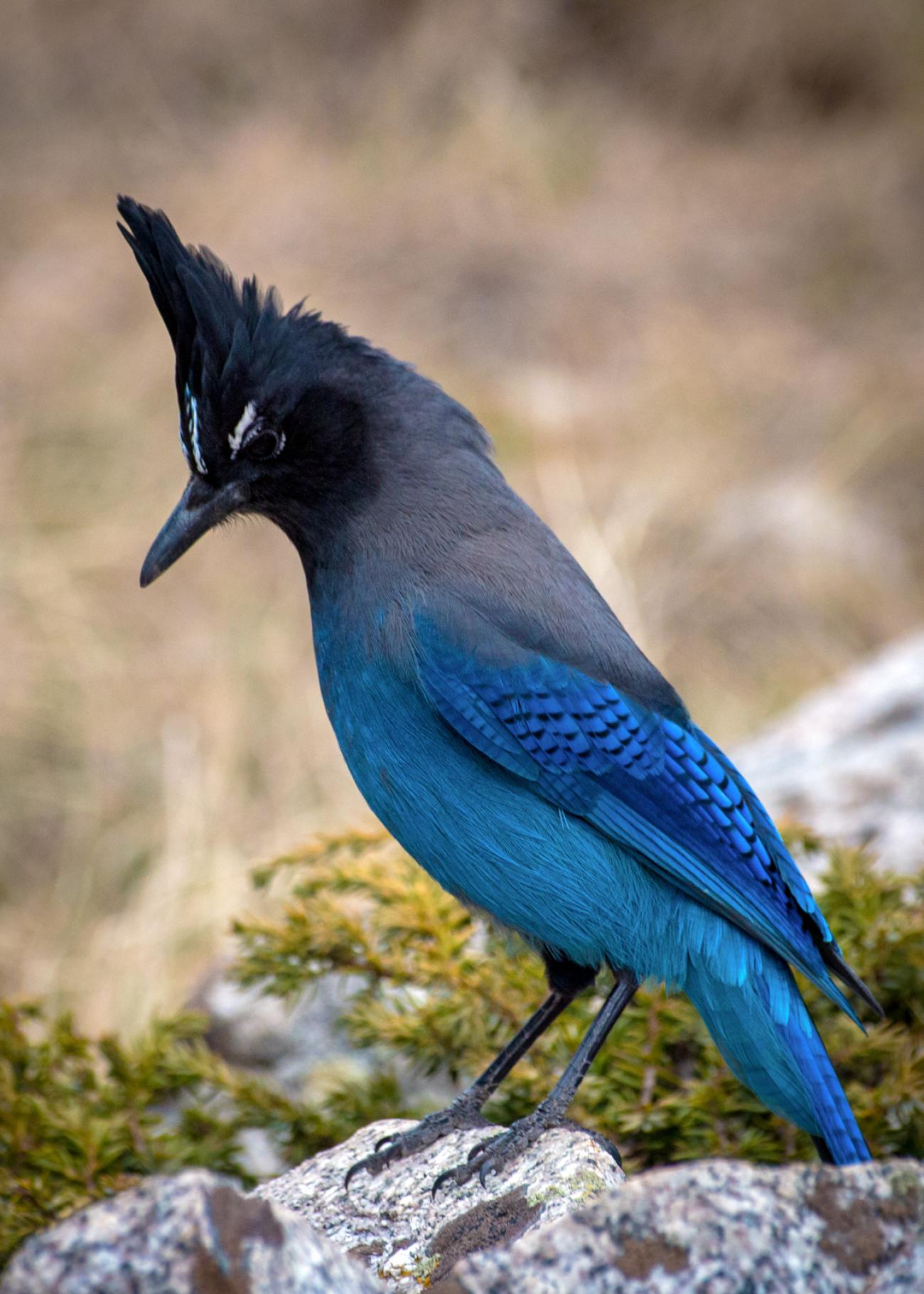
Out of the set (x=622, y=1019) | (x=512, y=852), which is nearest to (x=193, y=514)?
(x=512, y=852)

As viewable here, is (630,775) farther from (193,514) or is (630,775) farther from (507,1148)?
(193,514)

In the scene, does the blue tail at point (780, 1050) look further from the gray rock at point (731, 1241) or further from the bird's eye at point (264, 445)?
the bird's eye at point (264, 445)

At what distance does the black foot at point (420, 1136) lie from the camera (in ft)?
6.73

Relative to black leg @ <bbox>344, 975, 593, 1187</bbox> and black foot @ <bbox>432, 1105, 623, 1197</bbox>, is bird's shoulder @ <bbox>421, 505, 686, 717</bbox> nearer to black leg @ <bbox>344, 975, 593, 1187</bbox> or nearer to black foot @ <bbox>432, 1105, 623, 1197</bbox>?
black leg @ <bbox>344, 975, 593, 1187</bbox>

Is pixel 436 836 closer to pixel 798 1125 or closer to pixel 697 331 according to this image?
pixel 798 1125

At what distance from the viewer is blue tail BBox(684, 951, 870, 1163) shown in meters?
1.98

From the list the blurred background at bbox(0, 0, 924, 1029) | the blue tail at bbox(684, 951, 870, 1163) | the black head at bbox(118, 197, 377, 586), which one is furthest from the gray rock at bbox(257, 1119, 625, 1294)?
the blurred background at bbox(0, 0, 924, 1029)

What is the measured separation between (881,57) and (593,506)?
571 cm

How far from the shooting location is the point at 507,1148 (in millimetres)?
2021

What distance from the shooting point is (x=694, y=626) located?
6359mm

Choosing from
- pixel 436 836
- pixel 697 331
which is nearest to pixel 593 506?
pixel 697 331

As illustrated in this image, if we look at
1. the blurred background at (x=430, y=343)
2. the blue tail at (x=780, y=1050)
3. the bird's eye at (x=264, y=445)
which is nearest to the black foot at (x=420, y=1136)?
the blue tail at (x=780, y=1050)

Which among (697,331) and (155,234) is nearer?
(155,234)

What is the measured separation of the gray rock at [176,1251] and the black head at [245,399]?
1.25 meters
